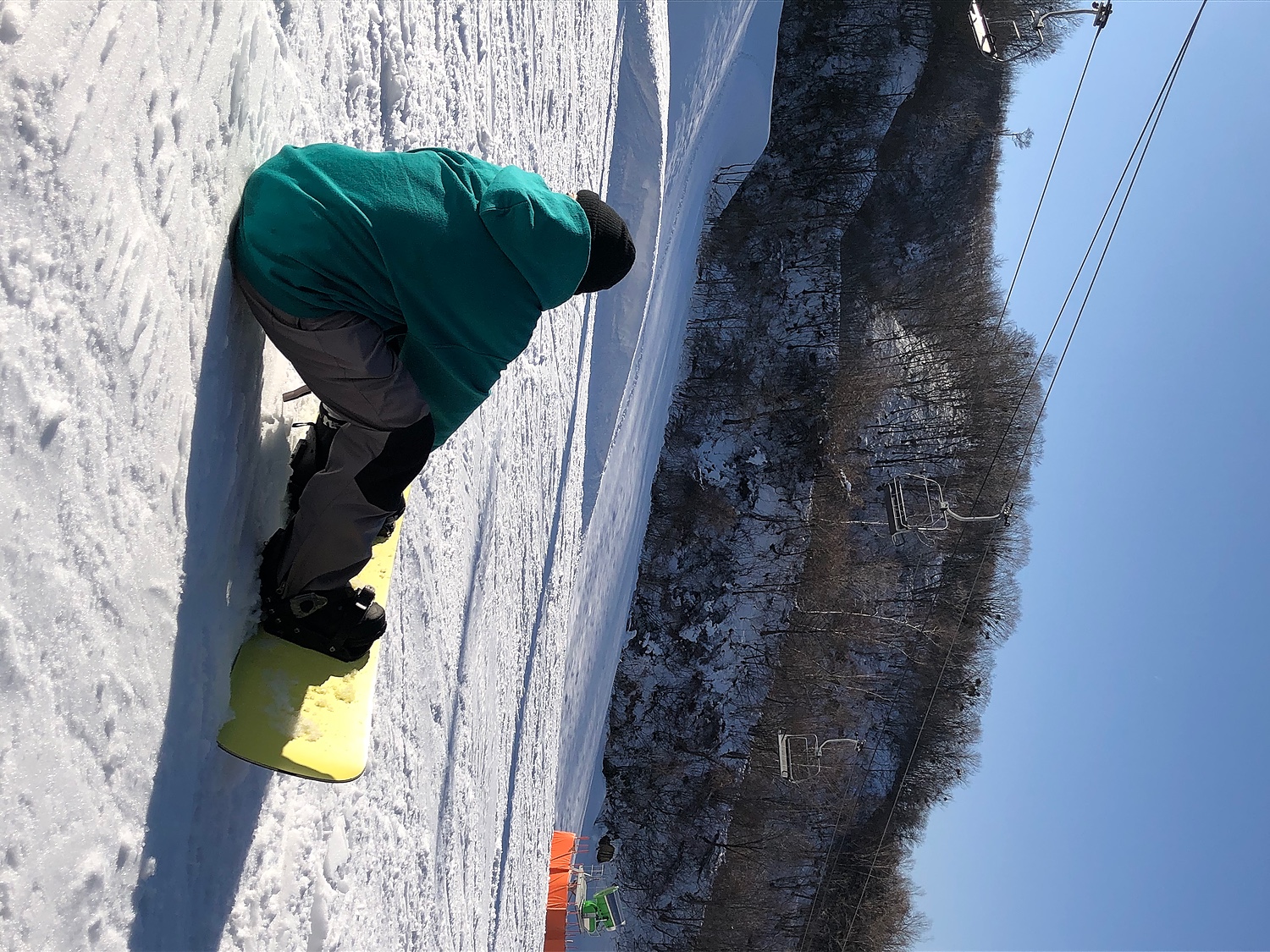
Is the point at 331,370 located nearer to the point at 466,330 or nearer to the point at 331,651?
the point at 466,330

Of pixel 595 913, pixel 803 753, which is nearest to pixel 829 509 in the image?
pixel 803 753

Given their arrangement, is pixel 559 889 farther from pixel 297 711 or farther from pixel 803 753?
pixel 297 711

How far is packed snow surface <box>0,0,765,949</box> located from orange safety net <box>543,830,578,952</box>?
11.5ft

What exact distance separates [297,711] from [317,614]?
0.82 feet

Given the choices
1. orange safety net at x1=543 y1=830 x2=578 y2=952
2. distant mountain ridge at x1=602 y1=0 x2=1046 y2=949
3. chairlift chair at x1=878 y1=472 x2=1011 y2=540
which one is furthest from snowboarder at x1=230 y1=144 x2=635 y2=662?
chairlift chair at x1=878 y1=472 x2=1011 y2=540

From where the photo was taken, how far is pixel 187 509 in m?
1.71

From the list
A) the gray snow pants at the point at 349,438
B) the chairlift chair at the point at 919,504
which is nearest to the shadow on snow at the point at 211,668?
the gray snow pants at the point at 349,438

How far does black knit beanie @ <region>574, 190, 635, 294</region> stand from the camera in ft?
5.81

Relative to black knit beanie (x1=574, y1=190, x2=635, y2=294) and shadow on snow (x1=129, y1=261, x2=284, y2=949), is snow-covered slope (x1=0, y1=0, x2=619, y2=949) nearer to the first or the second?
shadow on snow (x1=129, y1=261, x2=284, y2=949)

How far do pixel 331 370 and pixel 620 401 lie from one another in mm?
4960

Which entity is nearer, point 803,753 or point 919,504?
point 803,753

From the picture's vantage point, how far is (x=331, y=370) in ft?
6.13

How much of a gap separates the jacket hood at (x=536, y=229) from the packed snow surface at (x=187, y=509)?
667 mm

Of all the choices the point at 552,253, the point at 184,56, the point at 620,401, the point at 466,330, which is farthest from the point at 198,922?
the point at 620,401
